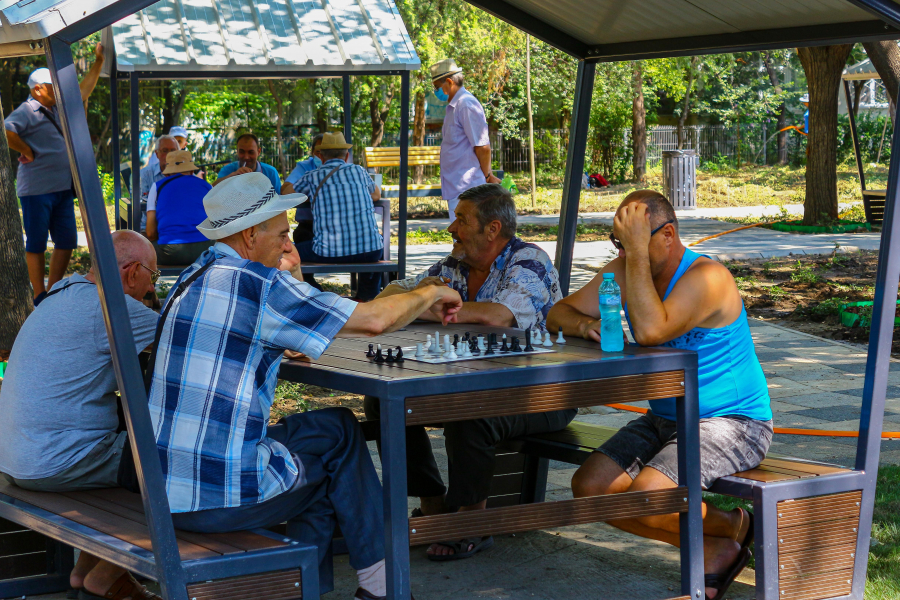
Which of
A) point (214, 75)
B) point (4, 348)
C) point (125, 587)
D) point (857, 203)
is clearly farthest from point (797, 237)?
point (125, 587)

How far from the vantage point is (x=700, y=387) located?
11.4ft

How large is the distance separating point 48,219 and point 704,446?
6.68 metres

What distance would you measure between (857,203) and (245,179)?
19.1m

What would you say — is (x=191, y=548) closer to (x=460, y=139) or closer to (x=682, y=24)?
(x=682, y=24)

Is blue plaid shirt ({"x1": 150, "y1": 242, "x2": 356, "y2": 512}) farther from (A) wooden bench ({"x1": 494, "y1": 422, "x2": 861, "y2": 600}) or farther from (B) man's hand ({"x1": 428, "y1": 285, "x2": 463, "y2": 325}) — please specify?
(A) wooden bench ({"x1": 494, "y1": 422, "x2": 861, "y2": 600})

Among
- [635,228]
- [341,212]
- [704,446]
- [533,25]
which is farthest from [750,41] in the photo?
[341,212]

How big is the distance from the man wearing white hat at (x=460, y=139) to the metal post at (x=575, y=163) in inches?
143

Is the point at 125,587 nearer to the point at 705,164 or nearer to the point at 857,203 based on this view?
the point at 857,203

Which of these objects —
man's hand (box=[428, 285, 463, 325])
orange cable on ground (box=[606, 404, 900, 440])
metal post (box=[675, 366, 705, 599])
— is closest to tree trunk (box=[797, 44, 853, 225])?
orange cable on ground (box=[606, 404, 900, 440])

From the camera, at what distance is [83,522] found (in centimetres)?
299

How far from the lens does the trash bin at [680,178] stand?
65.7 feet

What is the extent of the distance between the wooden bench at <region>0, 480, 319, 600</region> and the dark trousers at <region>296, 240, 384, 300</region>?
4824 millimetres

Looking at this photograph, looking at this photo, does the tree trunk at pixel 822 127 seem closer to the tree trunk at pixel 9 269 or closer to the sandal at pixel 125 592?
the tree trunk at pixel 9 269

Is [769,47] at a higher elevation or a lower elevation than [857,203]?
higher
